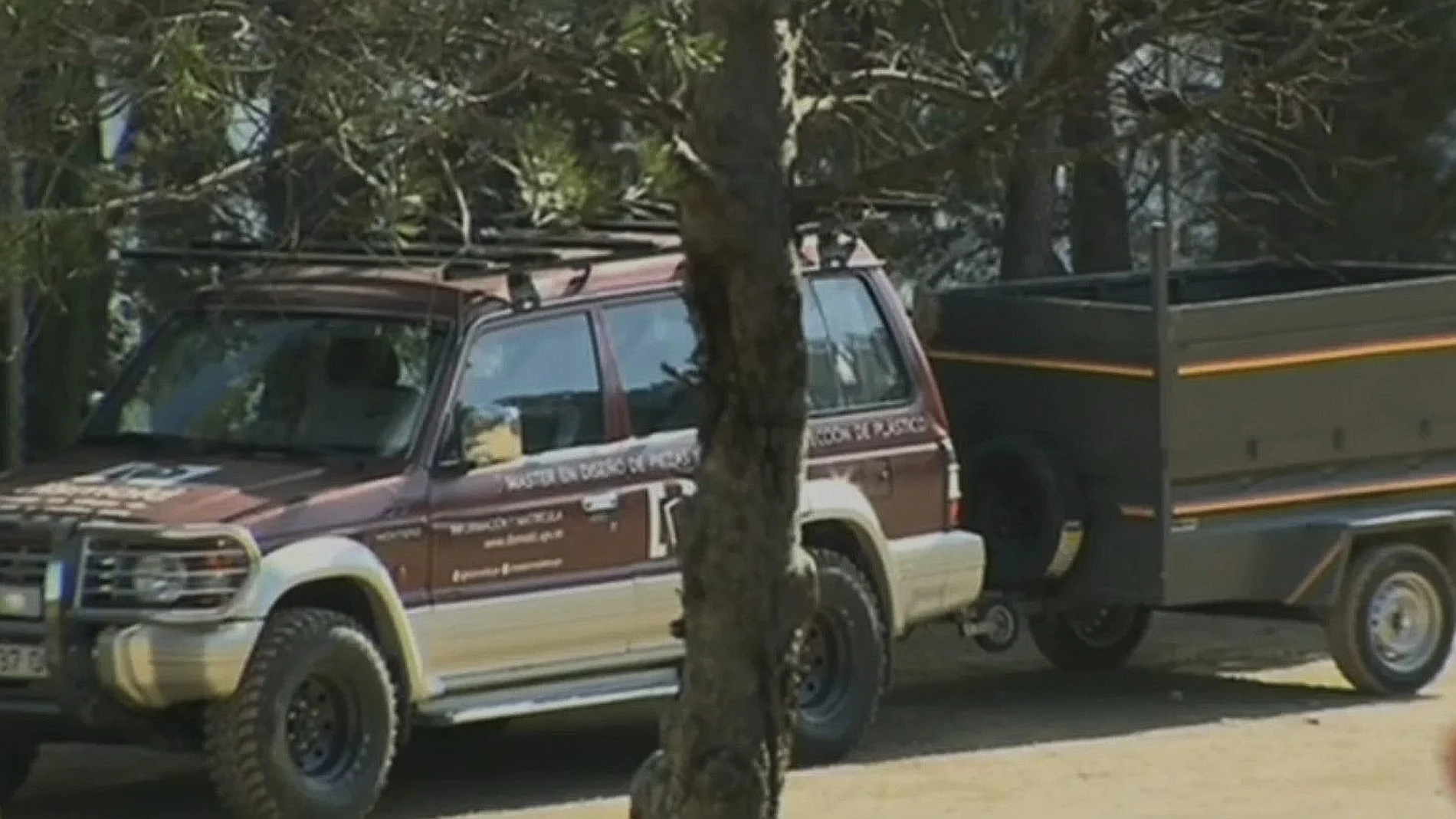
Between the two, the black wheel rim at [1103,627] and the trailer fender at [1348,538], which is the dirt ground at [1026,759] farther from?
the trailer fender at [1348,538]

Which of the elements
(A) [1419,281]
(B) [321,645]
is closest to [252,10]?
(B) [321,645]

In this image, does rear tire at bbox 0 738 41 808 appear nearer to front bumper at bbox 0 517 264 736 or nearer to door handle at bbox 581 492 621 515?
front bumper at bbox 0 517 264 736

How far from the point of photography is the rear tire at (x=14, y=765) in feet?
41.4

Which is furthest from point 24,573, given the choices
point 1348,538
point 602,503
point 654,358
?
point 1348,538

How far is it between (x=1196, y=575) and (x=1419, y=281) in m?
1.73

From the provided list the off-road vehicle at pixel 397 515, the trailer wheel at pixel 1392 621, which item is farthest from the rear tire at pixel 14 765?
the trailer wheel at pixel 1392 621

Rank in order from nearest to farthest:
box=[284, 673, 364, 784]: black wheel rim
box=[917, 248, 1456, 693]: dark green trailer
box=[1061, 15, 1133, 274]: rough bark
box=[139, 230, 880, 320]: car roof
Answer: box=[284, 673, 364, 784]: black wheel rim < box=[139, 230, 880, 320]: car roof < box=[917, 248, 1456, 693]: dark green trailer < box=[1061, 15, 1133, 274]: rough bark

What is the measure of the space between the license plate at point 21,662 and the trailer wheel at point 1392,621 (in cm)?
579

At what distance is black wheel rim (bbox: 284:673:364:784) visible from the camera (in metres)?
12.0

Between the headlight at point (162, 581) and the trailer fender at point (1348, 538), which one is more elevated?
the headlight at point (162, 581)

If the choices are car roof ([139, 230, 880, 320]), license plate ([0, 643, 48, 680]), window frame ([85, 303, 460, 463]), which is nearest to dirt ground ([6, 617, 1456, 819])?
license plate ([0, 643, 48, 680])

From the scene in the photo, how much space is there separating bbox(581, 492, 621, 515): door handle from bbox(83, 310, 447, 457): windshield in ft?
2.33

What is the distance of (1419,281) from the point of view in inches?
603

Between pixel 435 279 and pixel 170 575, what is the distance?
65.0 inches
